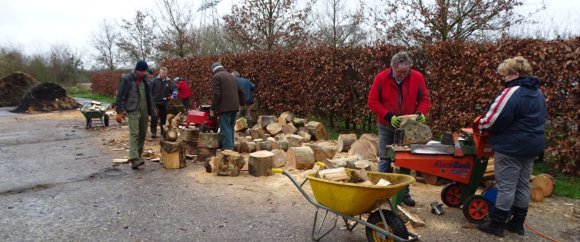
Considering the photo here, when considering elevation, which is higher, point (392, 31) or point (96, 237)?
point (392, 31)

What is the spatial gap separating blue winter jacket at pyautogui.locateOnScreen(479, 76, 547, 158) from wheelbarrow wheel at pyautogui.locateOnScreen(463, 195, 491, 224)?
668 millimetres

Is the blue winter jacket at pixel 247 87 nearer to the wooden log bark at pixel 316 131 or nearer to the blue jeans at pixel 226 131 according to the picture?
the wooden log bark at pixel 316 131

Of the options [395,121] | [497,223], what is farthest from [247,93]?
[497,223]

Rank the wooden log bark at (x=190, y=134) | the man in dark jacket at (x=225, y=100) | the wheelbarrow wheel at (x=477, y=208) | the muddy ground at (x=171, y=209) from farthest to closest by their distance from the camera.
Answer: the wooden log bark at (x=190, y=134) < the man in dark jacket at (x=225, y=100) < the wheelbarrow wheel at (x=477, y=208) < the muddy ground at (x=171, y=209)

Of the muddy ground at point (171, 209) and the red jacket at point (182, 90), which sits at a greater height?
the red jacket at point (182, 90)

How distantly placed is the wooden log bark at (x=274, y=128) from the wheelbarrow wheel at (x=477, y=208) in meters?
5.68

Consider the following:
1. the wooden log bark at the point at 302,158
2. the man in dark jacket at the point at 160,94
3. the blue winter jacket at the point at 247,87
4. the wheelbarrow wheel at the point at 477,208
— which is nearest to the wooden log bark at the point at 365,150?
the wooden log bark at the point at 302,158

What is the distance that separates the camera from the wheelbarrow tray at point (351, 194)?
3117mm

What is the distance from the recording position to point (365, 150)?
7098mm

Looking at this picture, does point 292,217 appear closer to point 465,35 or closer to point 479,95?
point 479,95

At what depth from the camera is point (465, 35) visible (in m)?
12.7

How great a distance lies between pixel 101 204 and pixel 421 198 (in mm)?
3906

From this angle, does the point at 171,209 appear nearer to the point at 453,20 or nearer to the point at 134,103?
the point at 134,103

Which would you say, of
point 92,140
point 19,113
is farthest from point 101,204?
point 19,113
